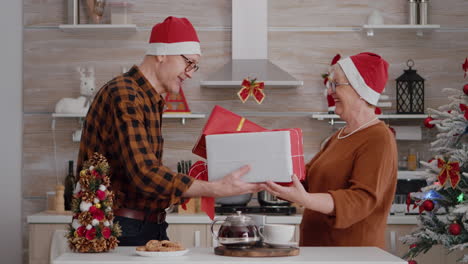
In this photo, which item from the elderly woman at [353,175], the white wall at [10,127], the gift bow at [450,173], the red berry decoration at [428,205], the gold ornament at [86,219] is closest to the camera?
the gold ornament at [86,219]

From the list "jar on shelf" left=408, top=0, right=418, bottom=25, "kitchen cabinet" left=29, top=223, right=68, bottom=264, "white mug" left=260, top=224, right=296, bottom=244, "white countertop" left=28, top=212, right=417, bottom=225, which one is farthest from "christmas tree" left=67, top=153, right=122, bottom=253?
"jar on shelf" left=408, top=0, right=418, bottom=25

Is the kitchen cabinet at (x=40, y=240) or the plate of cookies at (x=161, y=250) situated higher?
the plate of cookies at (x=161, y=250)

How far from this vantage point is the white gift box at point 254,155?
233 cm

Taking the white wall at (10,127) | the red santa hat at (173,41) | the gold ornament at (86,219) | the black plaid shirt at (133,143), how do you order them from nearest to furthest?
the gold ornament at (86,219) < the black plaid shirt at (133,143) < the red santa hat at (173,41) < the white wall at (10,127)

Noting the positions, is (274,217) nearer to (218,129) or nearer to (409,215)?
(409,215)

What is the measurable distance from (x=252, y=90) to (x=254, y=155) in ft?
8.02

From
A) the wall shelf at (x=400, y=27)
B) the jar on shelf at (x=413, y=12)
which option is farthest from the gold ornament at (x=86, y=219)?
the jar on shelf at (x=413, y=12)

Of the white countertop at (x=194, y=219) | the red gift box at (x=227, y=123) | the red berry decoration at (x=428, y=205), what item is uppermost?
the red gift box at (x=227, y=123)

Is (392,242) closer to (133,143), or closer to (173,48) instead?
(173,48)

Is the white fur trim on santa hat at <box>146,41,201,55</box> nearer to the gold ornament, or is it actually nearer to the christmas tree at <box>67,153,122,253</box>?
the christmas tree at <box>67,153,122,253</box>

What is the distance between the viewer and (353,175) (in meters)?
2.62

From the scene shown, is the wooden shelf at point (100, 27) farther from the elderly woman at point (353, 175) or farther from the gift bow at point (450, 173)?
the elderly woman at point (353, 175)

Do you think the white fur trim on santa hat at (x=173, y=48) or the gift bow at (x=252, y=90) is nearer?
the white fur trim on santa hat at (x=173, y=48)

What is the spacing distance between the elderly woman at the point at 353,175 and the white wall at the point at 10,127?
9.08 feet
